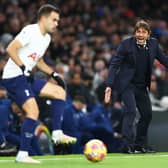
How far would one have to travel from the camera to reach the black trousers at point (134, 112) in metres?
12.1

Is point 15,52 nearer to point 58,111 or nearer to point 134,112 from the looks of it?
point 58,111

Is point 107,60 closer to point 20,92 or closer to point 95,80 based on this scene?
point 95,80

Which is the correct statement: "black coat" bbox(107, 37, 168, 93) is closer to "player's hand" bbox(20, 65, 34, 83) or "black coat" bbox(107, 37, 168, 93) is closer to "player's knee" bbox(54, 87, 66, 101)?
"player's knee" bbox(54, 87, 66, 101)

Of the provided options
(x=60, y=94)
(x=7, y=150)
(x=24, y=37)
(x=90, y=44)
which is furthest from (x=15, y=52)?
(x=90, y=44)

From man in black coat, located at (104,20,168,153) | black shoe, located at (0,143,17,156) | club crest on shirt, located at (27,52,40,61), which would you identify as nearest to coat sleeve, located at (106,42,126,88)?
man in black coat, located at (104,20,168,153)

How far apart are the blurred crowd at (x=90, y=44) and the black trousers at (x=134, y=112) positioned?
247 centimetres

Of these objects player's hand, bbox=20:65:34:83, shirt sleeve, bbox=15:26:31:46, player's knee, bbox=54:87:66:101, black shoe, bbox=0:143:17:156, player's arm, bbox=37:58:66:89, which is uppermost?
shirt sleeve, bbox=15:26:31:46

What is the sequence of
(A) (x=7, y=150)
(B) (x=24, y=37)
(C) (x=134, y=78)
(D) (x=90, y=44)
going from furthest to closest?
(D) (x=90, y=44)
(A) (x=7, y=150)
(C) (x=134, y=78)
(B) (x=24, y=37)

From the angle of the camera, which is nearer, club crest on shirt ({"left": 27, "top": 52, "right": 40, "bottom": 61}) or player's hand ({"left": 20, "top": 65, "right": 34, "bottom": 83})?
player's hand ({"left": 20, "top": 65, "right": 34, "bottom": 83})

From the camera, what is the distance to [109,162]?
35.2ft

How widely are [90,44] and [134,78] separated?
886cm

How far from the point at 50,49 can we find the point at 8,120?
5.92 meters

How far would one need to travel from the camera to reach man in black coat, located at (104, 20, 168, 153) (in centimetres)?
1211

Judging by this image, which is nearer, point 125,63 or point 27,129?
point 27,129
